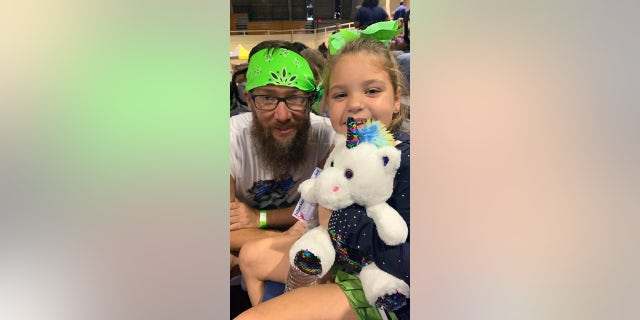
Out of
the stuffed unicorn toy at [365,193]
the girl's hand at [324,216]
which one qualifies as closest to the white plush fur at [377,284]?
the stuffed unicorn toy at [365,193]

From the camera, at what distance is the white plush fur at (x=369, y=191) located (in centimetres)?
81

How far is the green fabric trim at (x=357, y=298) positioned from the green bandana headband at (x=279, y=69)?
39cm

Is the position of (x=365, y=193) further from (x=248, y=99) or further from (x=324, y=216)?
(x=248, y=99)

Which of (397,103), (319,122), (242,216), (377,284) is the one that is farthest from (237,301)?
(397,103)

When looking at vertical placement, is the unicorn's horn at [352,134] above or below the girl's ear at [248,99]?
below

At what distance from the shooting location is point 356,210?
839 millimetres

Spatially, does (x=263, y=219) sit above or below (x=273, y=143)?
below

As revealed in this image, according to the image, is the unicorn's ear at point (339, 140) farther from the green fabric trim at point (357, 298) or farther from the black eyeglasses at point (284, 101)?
the green fabric trim at point (357, 298)

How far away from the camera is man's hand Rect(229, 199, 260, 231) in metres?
0.83

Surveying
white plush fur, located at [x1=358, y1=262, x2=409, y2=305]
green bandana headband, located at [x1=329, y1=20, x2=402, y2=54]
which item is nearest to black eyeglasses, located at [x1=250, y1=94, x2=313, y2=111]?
green bandana headband, located at [x1=329, y1=20, x2=402, y2=54]

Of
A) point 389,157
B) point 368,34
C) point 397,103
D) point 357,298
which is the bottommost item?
point 357,298

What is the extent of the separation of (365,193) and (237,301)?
0.31m

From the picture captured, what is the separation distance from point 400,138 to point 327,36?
0.24 meters
